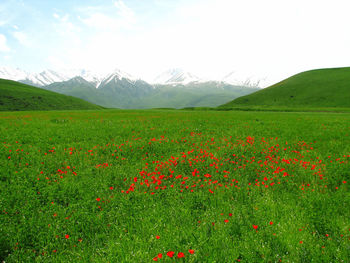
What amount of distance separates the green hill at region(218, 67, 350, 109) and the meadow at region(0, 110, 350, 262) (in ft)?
307

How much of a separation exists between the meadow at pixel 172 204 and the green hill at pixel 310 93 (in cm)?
9345

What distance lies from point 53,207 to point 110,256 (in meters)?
2.99

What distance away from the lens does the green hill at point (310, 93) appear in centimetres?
8947

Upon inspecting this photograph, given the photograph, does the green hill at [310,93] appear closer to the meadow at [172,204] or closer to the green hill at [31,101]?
the meadow at [172,204]

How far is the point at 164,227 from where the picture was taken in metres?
4.91

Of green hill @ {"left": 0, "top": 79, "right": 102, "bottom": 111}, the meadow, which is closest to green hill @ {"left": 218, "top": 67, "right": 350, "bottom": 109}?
the meadow

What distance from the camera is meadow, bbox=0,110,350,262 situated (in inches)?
165

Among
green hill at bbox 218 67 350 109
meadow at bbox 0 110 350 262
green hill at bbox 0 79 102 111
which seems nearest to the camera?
meadow at bbox 0 110 350 262

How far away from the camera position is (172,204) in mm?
5918

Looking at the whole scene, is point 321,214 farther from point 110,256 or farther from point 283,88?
point 283,88

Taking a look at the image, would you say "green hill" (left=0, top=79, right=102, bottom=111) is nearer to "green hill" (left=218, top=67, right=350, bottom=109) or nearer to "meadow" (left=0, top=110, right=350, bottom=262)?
"green hill" (left=218, top=67, right=350, bottom=109)

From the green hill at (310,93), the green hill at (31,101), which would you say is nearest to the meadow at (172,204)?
the green hill at (310,93)

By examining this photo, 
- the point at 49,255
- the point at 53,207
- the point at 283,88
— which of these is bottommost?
the point at 49,255

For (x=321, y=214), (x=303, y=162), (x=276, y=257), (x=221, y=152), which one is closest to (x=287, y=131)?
(x=303, y=162)
